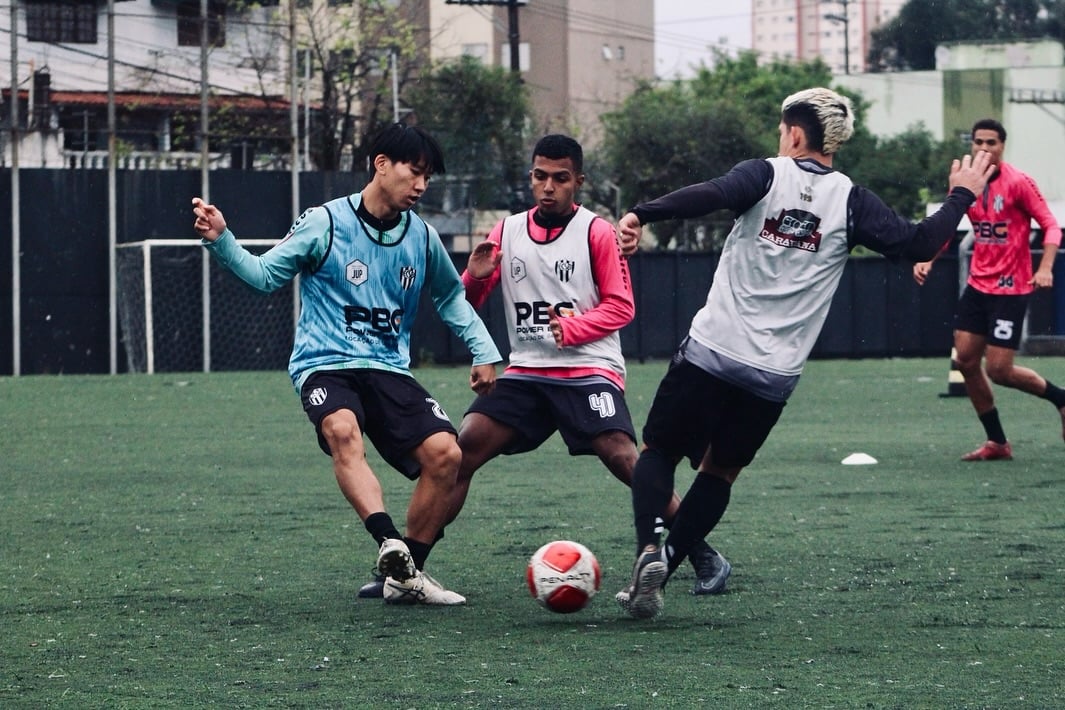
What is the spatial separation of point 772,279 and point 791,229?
0.18 metres

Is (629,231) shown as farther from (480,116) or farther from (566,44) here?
(566,44)

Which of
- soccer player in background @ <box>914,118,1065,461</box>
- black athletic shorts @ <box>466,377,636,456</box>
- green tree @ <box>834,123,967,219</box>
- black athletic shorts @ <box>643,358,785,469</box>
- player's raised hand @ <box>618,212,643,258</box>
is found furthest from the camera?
green tree @ <box>834,123,967,219</box>

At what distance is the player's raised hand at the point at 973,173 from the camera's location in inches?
245

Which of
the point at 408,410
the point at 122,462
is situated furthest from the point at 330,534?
the point at 122,462

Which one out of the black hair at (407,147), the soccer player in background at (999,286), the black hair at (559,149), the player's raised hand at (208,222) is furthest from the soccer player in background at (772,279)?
the soccer player in background at (999,286)

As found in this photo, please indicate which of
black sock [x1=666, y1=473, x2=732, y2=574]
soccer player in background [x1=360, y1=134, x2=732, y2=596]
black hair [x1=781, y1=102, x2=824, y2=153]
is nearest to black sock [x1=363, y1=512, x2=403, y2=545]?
soccer player in background [x1=360, y1=134, x2=732, y2=596]

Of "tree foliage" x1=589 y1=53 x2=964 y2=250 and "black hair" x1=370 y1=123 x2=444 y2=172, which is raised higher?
"tree foliage" x1=589 y1=53 x2=964 y2=250

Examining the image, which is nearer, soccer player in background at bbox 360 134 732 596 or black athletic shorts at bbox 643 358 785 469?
black athletic shorts at bbox 643 358 785 469

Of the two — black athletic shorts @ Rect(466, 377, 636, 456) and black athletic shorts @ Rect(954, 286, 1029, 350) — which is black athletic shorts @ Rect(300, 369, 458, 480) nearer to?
black athletic shorts @ Rect(466, 377, 636, 456)

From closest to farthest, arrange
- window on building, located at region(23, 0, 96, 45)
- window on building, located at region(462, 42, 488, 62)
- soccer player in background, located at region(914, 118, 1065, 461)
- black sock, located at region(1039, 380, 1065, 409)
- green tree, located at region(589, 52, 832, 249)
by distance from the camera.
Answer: soccer player in background, located at region(914, 118, 1065, 461)
black sock, located at region(1039, 380, 1065, 409)
window on building, located at region(23, 0, 96, 45)
green tree, located at region(589, 52, 832, 249)
window on building, located at region(462, 42, 488, 62)

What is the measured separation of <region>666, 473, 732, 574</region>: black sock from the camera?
20.5 ft

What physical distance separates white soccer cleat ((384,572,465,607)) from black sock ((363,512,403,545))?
171 mm

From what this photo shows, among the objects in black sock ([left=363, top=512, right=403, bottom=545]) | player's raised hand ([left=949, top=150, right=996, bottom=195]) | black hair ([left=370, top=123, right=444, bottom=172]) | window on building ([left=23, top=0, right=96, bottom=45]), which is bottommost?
black sock ([left=363, top=512, right=403, bottom=545])

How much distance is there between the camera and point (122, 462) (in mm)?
12188
